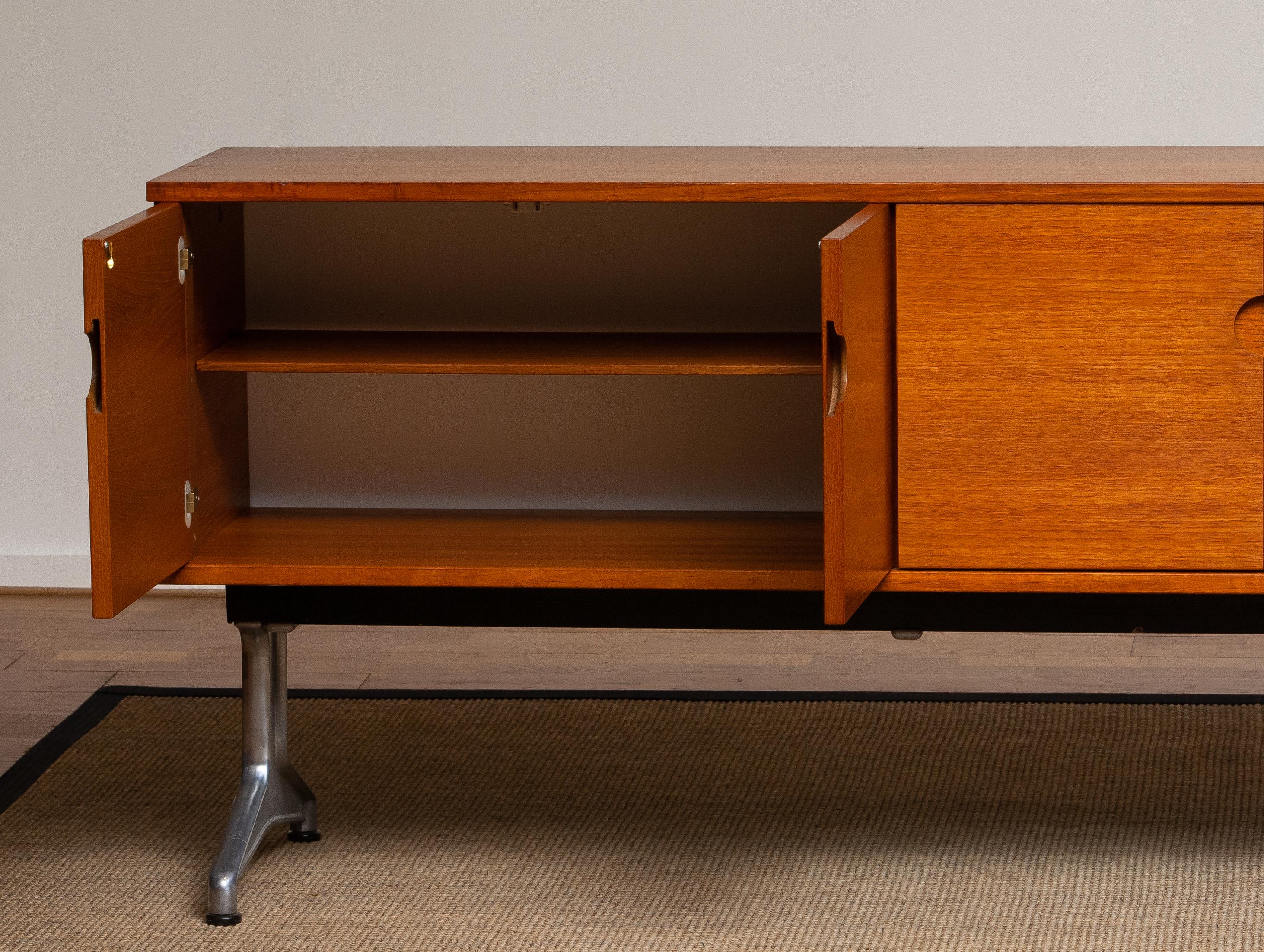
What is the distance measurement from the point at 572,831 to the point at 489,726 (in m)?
0.44

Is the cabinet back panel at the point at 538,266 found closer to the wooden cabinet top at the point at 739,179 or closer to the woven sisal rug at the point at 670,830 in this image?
the wooden cabinet top at the point at 739,179

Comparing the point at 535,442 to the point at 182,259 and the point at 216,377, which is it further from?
the point at 182,259

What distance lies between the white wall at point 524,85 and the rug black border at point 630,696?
818 millimetres

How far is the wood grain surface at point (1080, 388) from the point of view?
148cm

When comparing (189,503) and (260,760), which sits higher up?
(189,503)

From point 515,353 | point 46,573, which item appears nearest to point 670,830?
point 515,353

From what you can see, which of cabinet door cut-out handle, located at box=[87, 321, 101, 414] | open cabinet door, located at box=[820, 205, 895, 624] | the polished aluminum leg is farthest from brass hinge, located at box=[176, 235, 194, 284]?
open cabinet door, located at box=[820, 205, 895, 624]

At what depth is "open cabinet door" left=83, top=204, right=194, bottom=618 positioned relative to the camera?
1.44m

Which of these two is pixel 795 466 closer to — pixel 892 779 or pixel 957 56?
pixel 892 779

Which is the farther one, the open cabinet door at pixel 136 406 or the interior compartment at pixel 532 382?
the interior compartment at pixel 532 382

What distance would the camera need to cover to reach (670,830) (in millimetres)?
2000

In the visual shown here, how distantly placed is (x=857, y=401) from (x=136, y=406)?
26.6 inches

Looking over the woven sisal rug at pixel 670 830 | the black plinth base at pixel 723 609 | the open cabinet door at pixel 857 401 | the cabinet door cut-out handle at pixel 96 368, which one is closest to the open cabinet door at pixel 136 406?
the cabinet door cut-out handle at pixel 96 368

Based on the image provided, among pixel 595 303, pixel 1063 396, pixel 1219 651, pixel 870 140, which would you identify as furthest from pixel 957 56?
pixel 1063 396
